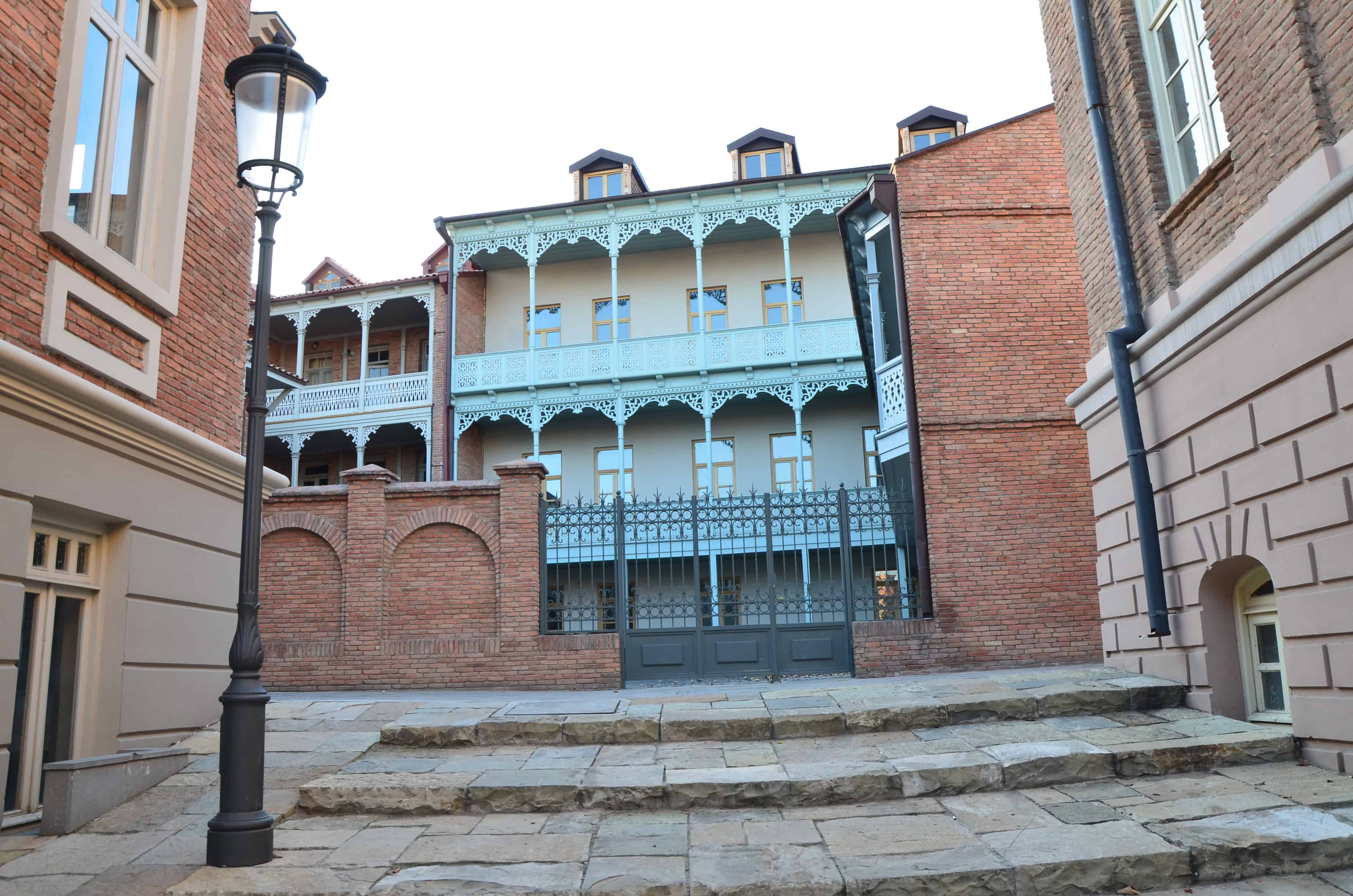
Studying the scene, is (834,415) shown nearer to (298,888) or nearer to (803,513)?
(803,513)

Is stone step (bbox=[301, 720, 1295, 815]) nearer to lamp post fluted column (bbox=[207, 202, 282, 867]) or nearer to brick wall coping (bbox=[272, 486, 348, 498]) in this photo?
lamp post fluted column (bbox=[207, 202, 282, 867])

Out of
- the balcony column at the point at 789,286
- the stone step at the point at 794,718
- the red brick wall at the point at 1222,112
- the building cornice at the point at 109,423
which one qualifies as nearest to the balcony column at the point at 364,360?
the balcony column at the point at 789,286

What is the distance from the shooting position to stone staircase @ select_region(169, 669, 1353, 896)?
4.32 m

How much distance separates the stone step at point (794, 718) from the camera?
6.91 metres

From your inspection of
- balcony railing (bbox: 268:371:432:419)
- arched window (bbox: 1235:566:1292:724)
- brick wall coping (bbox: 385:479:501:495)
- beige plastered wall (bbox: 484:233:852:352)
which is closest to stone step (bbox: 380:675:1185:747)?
arched window (bbox: 1235:566:1292:724)

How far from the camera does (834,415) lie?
2283 centimetres

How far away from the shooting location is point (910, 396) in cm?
1280

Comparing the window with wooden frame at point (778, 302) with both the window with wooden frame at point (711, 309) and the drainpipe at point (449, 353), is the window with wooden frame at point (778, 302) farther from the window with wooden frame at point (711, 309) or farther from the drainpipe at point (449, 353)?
the drainpipe at point (449, 353)

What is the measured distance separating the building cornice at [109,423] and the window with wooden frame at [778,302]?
1715cm

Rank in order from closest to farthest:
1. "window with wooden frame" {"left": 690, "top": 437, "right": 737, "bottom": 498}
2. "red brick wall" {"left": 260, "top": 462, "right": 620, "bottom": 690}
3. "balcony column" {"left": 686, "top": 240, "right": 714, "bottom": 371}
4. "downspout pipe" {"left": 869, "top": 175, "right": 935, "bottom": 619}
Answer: "downspout pipe" {"left": 869, "top": 175, "right": 935, "bottom": 619} → "red brick wall" {"left": 260, "top": 462, "right": 620, "bottom": 690} → "balcony column" {"left": 686, "top": 240, "right": 714, "bottom": 371} → "window with wooden frame" {"left": 690, "top": 437, "right": 737, "bottom": 498}

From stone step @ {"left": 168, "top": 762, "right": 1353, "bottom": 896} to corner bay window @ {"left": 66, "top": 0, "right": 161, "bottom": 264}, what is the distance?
4.17 metres

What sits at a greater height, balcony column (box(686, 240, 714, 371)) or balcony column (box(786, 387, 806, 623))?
balcony column (box(686, 240, 714, 371))

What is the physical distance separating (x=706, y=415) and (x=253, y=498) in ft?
56.3

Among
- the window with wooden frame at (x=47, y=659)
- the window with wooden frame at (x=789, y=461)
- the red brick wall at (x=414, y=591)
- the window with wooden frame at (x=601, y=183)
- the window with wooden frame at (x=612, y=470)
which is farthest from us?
the window with wooden frame at (x=601, y=183)
